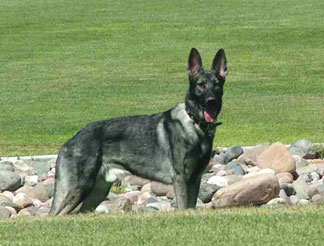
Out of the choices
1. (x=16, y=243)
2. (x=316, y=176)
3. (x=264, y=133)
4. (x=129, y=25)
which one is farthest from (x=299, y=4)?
(x=16, y=243)

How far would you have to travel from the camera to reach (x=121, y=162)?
10.5 metres

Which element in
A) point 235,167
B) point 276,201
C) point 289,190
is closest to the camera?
point 276,201

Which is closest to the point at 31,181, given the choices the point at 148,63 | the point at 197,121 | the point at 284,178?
the point at 284,178

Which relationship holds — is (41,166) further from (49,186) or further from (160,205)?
(160,205)

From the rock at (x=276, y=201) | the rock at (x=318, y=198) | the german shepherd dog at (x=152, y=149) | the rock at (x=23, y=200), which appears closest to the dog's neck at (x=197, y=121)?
the german shepherd dog at (x=152, y=149)

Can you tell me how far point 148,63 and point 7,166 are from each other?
1338 cm

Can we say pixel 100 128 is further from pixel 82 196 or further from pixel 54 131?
pixel 54 131

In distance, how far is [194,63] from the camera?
10.2 metres

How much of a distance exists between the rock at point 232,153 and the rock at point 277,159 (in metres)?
0.51

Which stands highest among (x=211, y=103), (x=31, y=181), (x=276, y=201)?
(x=211, y=103)

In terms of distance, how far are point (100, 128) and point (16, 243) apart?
2502 millimetres

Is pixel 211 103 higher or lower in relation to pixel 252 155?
higher

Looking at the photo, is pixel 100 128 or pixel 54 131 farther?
pixel 54 131

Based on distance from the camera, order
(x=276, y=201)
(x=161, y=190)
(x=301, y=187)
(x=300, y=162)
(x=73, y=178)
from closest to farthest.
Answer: (x=73, y=178), (x=276, y=201), (x=301, y=187), (x=161, y=190), (x=300, y=162)
